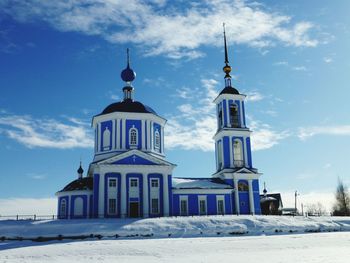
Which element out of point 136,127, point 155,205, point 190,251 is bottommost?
point 190,251

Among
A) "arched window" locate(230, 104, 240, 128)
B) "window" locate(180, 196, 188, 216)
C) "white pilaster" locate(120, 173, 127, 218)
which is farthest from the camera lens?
"arched window" locate(230, 104, 240, 128)

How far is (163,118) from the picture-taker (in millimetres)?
38031

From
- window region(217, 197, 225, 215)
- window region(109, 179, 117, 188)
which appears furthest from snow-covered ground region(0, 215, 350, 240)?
window region(217, 197, 225, 215)

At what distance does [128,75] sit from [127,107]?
16.3 ft

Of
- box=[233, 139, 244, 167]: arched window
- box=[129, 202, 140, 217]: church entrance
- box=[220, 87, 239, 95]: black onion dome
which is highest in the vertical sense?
box=[220, 87, 239, 95]: black onion dome

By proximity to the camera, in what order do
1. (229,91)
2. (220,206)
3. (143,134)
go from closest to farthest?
1. (220,206)
2. (143,134)
3. (229,91)

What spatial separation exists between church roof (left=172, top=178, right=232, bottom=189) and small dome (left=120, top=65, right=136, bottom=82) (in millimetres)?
11213

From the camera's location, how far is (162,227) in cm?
2631

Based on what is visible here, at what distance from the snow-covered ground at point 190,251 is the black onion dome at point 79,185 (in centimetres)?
1052

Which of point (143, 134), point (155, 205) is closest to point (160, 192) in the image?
point (155, 205)

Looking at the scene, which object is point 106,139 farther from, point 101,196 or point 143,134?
point 101,196

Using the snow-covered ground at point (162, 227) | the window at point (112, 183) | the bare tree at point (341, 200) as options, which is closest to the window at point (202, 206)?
the snow-covered ground at point (162, 227)

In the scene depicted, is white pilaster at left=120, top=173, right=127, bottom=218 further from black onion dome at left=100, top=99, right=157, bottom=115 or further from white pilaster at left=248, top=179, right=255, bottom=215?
white pilaster at left=248, top=179, right=255, bottom=215

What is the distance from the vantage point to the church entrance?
32125 mm
